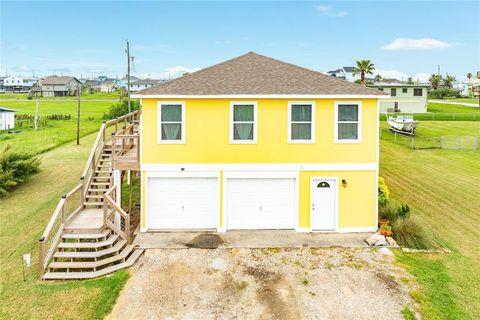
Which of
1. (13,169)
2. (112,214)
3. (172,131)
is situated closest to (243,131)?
(172,131)

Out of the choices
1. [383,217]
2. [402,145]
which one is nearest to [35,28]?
[402,145]

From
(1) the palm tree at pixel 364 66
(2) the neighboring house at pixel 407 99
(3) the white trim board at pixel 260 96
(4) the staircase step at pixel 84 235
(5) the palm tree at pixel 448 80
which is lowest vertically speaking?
(4) the staircase step at pixel 84 235

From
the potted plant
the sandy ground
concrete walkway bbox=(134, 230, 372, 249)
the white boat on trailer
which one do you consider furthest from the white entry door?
the white boat on trailer

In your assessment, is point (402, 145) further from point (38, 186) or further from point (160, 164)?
point (38, 186)

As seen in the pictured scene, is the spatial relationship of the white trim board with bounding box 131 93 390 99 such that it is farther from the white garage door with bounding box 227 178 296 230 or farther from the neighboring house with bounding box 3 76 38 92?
the neighboring house with bounding box 3 76 38 92

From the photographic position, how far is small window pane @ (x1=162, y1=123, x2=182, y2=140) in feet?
45.1

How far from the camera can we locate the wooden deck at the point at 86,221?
11.8m

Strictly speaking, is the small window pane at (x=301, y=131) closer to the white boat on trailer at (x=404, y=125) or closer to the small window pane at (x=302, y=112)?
the small window pane at (x=302, y=112)

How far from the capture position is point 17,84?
528ft

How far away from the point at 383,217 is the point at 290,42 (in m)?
46.7

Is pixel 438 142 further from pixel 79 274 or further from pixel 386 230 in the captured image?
pixel 79 274

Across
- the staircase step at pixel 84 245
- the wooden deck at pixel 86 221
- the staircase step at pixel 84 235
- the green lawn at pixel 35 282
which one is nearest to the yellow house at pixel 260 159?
the wooden deck at pixel 86 221

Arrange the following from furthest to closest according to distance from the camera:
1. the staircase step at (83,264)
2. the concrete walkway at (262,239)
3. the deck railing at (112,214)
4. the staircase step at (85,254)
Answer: the concrete walkway at (262,239) → the deck railing at (112,214) → the staircase step at (85,254) → the staircase step at (83,264)

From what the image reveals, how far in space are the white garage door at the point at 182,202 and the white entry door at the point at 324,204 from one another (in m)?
3.89
